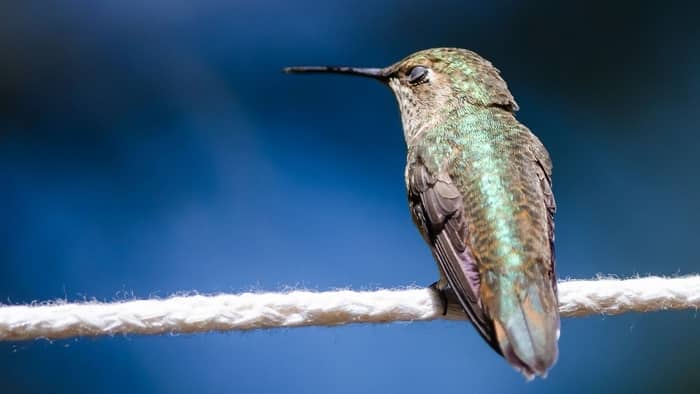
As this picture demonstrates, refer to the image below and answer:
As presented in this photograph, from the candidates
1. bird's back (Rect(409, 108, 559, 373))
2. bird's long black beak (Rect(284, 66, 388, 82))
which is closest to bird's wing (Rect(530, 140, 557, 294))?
bird's back (Rect(409, 108, 559, 373))

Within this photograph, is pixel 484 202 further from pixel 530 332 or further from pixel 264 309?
pixel 264 309

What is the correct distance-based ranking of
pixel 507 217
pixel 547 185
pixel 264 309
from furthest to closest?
pixel 547 185
pixel 507 217
pixel 264 309

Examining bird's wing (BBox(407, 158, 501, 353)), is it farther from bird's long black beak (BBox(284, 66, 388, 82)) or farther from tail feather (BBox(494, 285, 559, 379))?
bird's long black beak (BBox(284, 66, 388, 82))

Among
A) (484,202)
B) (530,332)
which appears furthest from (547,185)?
(530,332)

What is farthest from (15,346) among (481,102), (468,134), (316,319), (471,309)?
(481,102)

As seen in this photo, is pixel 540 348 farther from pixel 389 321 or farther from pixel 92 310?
pixel 92 310
